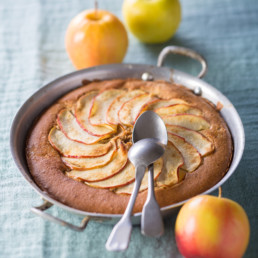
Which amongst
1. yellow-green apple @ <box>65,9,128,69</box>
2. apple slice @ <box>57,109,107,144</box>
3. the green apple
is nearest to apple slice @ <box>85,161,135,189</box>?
apple slice @ <box>57,109,107,144</box>

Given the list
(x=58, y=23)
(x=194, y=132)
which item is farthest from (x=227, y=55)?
(x=58, y=23)

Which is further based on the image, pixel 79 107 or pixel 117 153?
pixel 79 107

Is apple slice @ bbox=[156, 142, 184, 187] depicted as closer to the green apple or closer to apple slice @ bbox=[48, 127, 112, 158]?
apple slice @ bbox=[48, 127, 112, 158]

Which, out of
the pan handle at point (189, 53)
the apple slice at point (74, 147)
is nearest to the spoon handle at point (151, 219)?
the apple slice at point (74, 147)

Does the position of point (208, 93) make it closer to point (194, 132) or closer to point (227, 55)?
point (194, 132)

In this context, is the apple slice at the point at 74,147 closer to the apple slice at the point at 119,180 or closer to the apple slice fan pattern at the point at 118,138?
the apple slice fan pattern at the point at 118,138
